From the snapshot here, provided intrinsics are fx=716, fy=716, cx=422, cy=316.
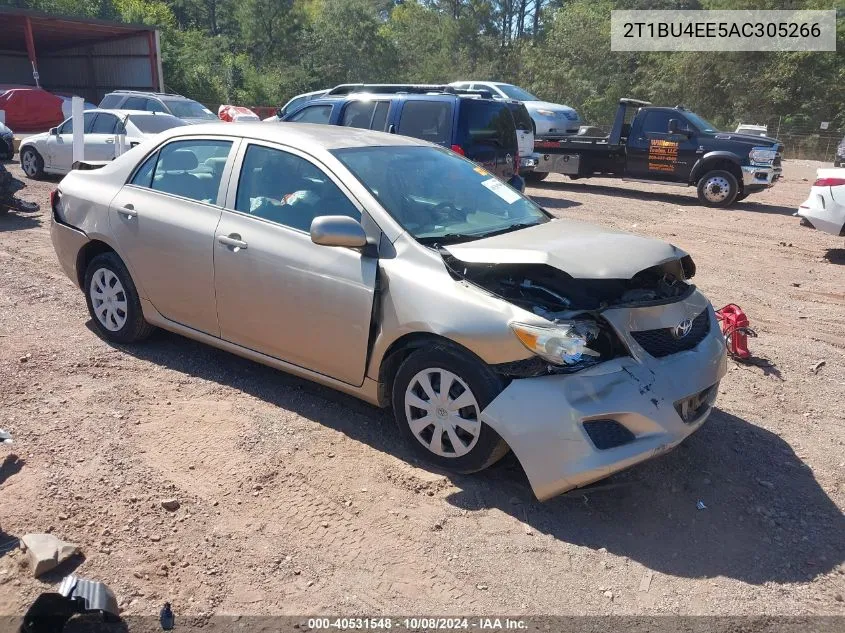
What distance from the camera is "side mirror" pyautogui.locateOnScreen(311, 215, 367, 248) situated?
12.4ft

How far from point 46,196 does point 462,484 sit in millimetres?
11387

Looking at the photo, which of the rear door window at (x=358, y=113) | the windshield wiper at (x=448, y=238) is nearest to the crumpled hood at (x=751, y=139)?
the rear door window at (x=358, y=113)

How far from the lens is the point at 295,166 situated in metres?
4.39

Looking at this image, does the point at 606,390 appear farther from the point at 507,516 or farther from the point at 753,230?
the point at 753,230

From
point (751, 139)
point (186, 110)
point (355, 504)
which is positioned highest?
point (186, 110)

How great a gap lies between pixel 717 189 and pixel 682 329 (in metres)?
11.8

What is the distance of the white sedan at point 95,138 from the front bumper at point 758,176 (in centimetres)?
1086

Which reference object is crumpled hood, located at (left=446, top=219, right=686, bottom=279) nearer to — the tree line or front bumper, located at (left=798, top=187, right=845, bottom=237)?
front bumper, located at (left=798, top=187, right=845, bottom=237)

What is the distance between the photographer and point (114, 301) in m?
5.29

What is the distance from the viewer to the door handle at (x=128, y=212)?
4.97 metres

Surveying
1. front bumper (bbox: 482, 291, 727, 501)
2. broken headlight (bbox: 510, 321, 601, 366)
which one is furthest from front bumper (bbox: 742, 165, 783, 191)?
broken headlight (bbox: 510, 321, 601, 366)

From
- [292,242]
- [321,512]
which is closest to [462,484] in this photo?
[321,512]

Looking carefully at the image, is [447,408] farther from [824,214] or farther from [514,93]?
[514,93]

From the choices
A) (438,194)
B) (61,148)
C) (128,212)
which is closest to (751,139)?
(438,194)
